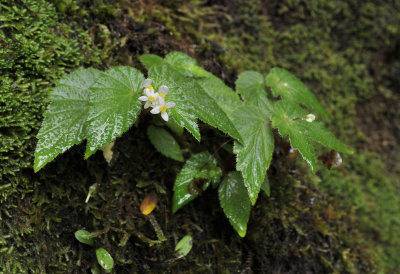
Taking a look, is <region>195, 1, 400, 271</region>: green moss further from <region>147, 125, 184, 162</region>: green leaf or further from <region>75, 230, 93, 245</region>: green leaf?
<region>75, 230, 93, 245</region>: green leaf

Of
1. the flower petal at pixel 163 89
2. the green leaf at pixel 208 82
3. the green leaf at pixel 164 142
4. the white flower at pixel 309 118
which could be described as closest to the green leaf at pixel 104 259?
the green leaf at pixel 164 142

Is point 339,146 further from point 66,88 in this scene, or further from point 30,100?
point 30,100

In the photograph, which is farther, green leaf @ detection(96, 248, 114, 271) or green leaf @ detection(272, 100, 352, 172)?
green leaf @ detection(272, 100, 352, 172)

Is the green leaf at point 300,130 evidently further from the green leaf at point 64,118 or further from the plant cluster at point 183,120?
the green leaf at point 64,118

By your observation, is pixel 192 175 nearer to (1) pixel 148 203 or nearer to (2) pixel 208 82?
(1) pixel 148 203

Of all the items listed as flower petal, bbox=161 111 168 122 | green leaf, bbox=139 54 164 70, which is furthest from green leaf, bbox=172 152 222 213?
green leaf, bbox=139 54 164 70

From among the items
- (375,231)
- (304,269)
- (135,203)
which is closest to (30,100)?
(135,203)

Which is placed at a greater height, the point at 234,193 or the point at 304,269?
the point at 234,193
